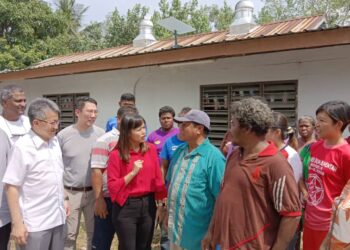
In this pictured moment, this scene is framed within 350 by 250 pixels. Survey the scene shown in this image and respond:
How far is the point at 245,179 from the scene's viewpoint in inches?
78.4

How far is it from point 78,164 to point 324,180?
216 centimetres

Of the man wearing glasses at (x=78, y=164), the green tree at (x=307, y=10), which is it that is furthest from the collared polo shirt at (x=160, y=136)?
the green tree at (x=307, y=10)

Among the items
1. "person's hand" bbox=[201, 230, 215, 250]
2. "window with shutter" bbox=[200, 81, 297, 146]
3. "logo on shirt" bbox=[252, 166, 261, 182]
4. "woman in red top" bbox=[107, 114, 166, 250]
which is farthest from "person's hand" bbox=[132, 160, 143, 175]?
"window with shutter" bbox=[200, 81, 297, 146]

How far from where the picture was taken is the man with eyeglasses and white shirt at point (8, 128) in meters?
2.87

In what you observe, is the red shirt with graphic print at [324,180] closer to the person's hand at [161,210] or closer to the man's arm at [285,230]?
the man's arm at [285,230]

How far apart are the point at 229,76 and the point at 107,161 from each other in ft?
10.8

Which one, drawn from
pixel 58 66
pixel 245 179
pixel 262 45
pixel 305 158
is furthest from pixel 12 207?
pixel 58 66

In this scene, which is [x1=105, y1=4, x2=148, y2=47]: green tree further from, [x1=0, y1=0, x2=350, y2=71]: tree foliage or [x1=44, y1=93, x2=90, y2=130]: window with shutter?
[x1=44, y1=93, x2=90, y2=130]: window with shutter

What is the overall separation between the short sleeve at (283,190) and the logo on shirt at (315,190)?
756mm

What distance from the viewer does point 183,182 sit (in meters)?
2.65

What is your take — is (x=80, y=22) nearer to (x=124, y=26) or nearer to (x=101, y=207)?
(x=124, y=26)

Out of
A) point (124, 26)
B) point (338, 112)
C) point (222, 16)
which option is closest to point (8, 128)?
point (338, 112)

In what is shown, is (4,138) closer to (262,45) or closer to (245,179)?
(245,179)

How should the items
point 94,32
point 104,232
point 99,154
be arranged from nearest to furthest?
point 99,154
point 104,232
point 94,32
